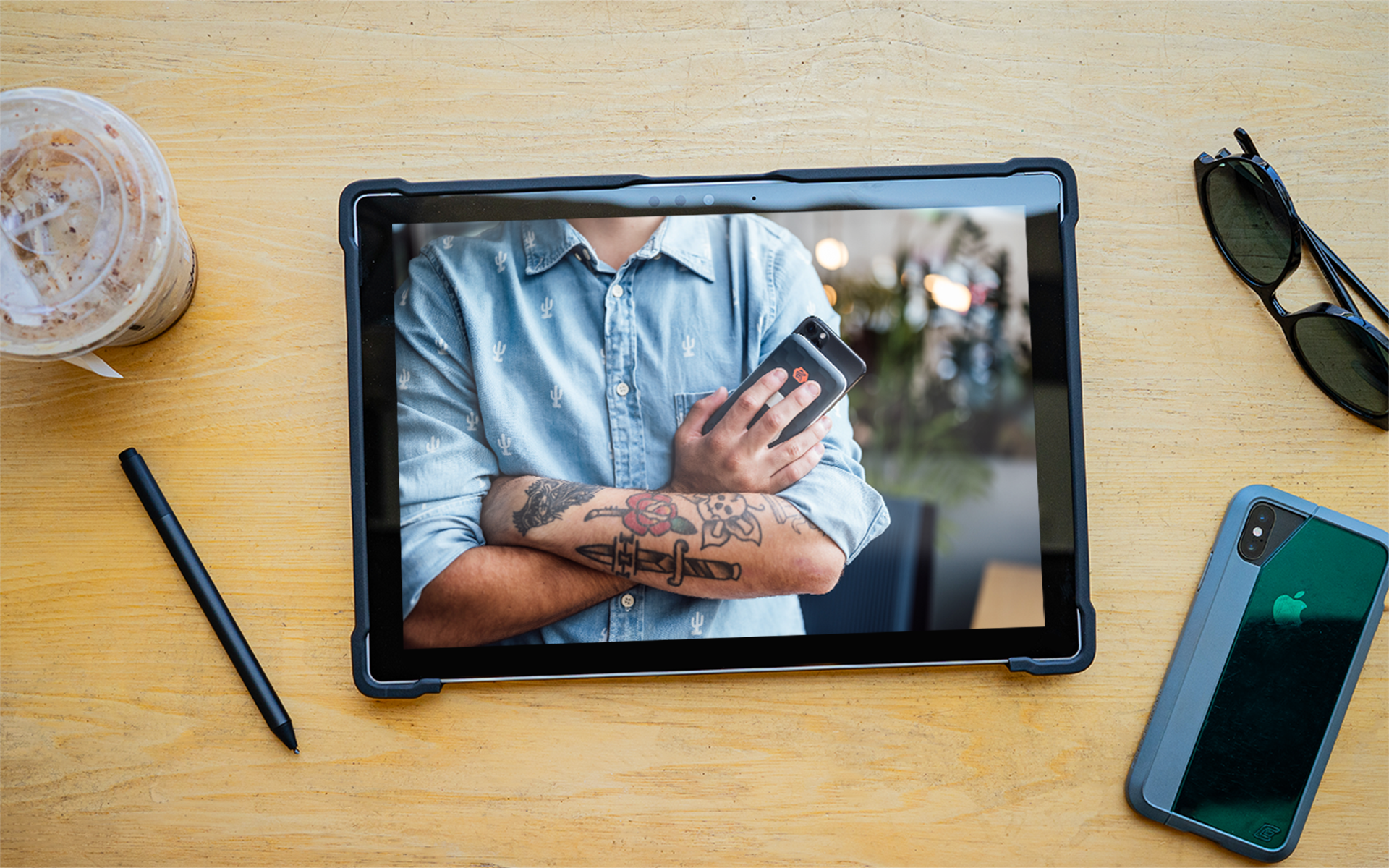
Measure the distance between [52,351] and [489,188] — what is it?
1.24ft

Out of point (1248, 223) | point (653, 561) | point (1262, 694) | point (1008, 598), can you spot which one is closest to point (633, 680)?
point (653, 561)

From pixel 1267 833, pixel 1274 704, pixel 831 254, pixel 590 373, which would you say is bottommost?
pixel 1267 833

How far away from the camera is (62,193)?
0.64 m

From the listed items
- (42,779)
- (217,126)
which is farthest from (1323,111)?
(42,779)

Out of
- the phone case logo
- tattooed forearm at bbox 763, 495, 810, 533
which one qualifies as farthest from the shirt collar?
the phone case logo

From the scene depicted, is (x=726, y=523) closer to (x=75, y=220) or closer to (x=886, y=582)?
(x=886, y=582)

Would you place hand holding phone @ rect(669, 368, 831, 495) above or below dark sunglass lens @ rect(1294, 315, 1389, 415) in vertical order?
below

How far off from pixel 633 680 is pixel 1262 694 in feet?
1.90

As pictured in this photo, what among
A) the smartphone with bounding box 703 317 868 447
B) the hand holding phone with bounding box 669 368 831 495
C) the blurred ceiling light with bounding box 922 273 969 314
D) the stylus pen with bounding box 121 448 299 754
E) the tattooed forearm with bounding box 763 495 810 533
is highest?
the blurred ceiling light with bounding box 922 273 969 314

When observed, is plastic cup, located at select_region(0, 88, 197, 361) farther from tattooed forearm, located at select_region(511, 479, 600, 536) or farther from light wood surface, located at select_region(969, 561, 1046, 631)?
light wood surface, located at select_region(969, 561, 1046, 631)

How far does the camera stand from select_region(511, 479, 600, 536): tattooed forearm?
65cm

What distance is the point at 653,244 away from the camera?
0.68 metres

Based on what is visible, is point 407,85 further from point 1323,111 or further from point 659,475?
point 1323,111

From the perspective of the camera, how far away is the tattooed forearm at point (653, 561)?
651 mm
